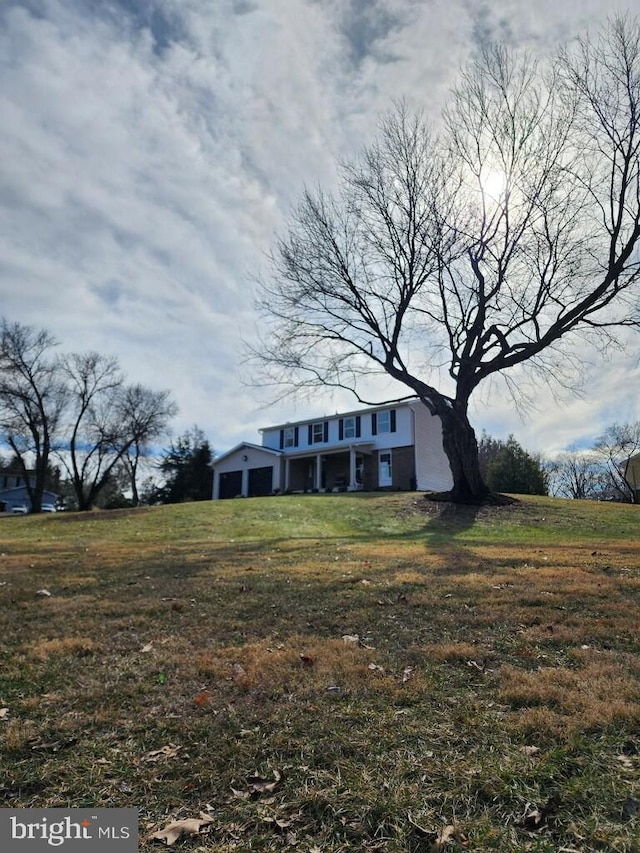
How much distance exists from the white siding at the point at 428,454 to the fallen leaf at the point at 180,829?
1093 inches

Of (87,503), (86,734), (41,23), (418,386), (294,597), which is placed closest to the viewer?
(86,734)

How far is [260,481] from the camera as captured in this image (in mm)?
34844

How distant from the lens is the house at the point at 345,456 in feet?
98.8

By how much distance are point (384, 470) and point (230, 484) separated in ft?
38.9

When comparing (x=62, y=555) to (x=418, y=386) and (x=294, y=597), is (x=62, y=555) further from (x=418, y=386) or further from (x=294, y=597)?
(x=418, y=386)

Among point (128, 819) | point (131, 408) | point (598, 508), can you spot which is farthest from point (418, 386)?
point (131, 408)

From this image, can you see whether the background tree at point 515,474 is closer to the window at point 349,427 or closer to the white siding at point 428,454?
the white siding at point 428,454

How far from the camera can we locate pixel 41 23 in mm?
7332

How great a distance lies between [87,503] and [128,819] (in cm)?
4130

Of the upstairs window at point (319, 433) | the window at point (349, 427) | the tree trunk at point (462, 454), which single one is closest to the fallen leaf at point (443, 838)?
the tree trunk at point (462, 454)

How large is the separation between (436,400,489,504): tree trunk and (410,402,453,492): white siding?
1040 centimetres

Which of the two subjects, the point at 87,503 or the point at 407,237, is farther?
the point at 87,503

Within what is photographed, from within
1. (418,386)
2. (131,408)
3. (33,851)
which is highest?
(131,408)

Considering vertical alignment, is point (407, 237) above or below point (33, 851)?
above
